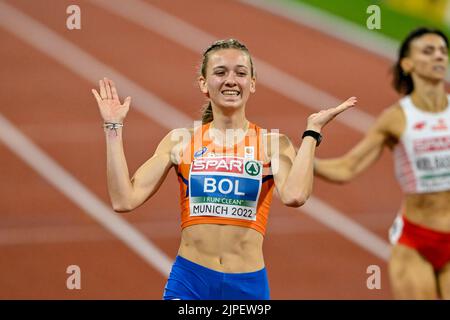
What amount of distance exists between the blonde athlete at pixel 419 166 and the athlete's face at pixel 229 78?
1.77m

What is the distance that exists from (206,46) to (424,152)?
19.0 ft

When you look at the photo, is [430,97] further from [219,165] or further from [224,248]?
[224,248]

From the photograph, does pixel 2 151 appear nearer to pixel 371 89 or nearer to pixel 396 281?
pixel 371 89

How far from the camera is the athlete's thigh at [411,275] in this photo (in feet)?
18.5

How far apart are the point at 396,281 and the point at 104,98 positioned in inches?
88.0

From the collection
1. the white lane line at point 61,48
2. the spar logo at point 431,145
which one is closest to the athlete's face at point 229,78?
the spar logo at point 431,145

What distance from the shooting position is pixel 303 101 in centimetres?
1066

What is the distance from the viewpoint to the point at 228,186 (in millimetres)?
4254

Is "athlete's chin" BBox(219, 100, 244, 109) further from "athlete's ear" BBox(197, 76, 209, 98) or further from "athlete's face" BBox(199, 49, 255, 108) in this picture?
"athlete's ear" BBox(197, 76, 209, 98)

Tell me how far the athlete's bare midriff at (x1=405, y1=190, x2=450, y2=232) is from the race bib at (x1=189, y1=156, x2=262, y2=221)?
185 cm

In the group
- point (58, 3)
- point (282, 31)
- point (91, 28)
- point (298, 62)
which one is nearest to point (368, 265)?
point (298, 62)

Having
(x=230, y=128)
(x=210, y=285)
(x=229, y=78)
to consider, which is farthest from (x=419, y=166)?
(x=210, y=285)

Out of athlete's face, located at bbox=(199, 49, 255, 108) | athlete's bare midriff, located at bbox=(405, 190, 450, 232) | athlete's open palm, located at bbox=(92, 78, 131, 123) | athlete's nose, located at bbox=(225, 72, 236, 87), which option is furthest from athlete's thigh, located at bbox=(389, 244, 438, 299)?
athlete's open palm, located at bbox=(92, 78, 131, 123)
